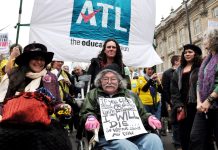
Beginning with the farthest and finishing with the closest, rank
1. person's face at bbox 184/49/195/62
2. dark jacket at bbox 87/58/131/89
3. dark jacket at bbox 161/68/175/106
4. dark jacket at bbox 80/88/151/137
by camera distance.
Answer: dark jacket at bbox 161/68/175/106 < person's face at bbox 184/49/195/62 < dark jacket at bbox 87/58/131/89 < dark jacket at bbox 80/88/151/137

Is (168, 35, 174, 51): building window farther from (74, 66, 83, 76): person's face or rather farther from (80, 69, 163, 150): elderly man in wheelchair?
(80, 69, 163, 150): elderly man in wheelchair

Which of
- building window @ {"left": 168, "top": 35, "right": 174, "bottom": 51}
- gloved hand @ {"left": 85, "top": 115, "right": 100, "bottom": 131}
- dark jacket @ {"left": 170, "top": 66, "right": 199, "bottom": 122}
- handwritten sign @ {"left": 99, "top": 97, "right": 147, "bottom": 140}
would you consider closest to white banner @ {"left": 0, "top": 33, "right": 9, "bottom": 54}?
dark jacket @ {"left": 170, "top": 66, "right": 199, "bottom": 122}

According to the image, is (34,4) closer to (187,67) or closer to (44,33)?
(44,33)

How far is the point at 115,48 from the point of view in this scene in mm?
3695

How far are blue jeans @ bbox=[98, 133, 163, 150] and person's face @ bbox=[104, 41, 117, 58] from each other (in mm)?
1224

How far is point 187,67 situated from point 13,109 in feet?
9.06

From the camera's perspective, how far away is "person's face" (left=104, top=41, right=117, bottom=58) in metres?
3.66

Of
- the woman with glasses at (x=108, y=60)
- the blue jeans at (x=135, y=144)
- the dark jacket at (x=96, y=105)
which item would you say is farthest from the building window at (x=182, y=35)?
the blue jeans at (x=135, y=144)

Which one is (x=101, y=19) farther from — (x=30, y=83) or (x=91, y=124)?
(x=91, y=124)

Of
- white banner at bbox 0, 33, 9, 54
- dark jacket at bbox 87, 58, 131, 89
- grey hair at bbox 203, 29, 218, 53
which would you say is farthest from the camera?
white banner at bbox 0, 33, 9, 54

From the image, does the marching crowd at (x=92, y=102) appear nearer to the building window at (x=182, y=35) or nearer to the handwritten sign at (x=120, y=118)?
the handwritten sign at (x=120, y=118)

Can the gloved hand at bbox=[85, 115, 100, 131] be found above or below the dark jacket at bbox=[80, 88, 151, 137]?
below

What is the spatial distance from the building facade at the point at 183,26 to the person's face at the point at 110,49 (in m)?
22.7

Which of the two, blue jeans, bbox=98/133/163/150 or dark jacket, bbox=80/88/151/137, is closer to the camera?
blue jeans, bbox=98/133/163/150
